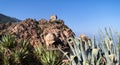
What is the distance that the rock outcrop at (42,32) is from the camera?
16625 millimetres

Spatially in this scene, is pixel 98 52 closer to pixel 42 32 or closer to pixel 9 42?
pixel 9 42

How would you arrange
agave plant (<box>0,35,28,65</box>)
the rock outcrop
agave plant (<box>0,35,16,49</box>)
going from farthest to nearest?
the rock outcrop < agave plant (<box>0,35,16,49</box>) < agave plant (<box>0,35,28,65</box>)

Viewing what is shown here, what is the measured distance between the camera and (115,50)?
322 inches

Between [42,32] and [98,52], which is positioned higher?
[42,32]

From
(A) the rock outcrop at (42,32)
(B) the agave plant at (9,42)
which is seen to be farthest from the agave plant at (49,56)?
(B) the agave plant at (9,42)

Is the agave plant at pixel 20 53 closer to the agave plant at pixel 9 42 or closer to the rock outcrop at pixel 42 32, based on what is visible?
the agave plant at pixel 9 42

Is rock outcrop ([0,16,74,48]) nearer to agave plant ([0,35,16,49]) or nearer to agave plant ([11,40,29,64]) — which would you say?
agave plant ([0,35,16,49])

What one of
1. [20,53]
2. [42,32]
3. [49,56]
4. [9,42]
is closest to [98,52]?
[49,56]

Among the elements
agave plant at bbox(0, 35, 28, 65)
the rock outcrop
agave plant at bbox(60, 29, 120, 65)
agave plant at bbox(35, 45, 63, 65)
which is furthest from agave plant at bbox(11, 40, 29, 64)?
agave plant at bbox(60, 29, 120, 65)

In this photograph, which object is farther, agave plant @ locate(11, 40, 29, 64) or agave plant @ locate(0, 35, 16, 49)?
agave plant @ locate(0, 35, 16, 49)

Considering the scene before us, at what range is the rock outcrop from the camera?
16.6 metres

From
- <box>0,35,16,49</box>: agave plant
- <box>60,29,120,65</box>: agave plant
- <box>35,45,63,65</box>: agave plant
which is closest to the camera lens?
<box>60,29,120,65</box>: agave plant

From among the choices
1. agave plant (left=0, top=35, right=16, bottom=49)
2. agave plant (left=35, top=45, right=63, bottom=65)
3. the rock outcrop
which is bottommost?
agave plant (left=35, top=45, right=63, bottom=65)

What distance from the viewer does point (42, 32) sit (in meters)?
17.6
